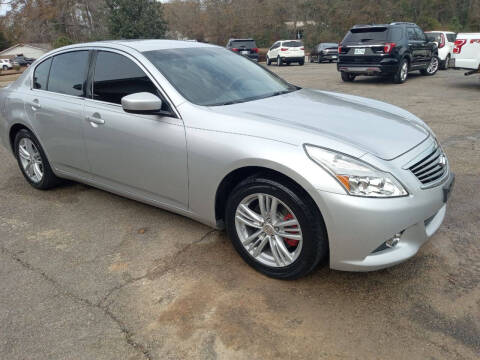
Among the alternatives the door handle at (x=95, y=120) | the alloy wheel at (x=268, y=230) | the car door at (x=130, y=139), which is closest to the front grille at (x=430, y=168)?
the alloy wheel at (x=268, y=230)

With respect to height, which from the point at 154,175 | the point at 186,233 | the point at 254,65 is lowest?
the point at 186,233

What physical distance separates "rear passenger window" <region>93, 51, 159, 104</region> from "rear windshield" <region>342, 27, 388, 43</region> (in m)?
10.2

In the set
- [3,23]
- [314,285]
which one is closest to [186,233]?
[314,285]

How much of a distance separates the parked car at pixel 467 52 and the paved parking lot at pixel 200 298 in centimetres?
784

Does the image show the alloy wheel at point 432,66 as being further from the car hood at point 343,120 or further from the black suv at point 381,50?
the car hood at point 343,120

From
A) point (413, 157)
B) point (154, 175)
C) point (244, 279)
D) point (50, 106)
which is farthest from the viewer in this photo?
point (50, 106)

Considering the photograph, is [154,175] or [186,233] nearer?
[154,175]

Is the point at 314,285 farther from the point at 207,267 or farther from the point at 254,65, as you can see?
the point at 254,65

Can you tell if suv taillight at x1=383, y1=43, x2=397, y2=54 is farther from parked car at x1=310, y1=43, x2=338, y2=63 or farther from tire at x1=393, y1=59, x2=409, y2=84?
parked car at x1=310, y1=43, x2=338, y2=63

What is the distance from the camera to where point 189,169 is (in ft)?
9.95

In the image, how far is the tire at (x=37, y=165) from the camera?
445 centimetres

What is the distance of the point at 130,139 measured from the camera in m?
3.35

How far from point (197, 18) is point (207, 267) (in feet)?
228

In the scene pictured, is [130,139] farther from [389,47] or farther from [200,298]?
[389,47]
